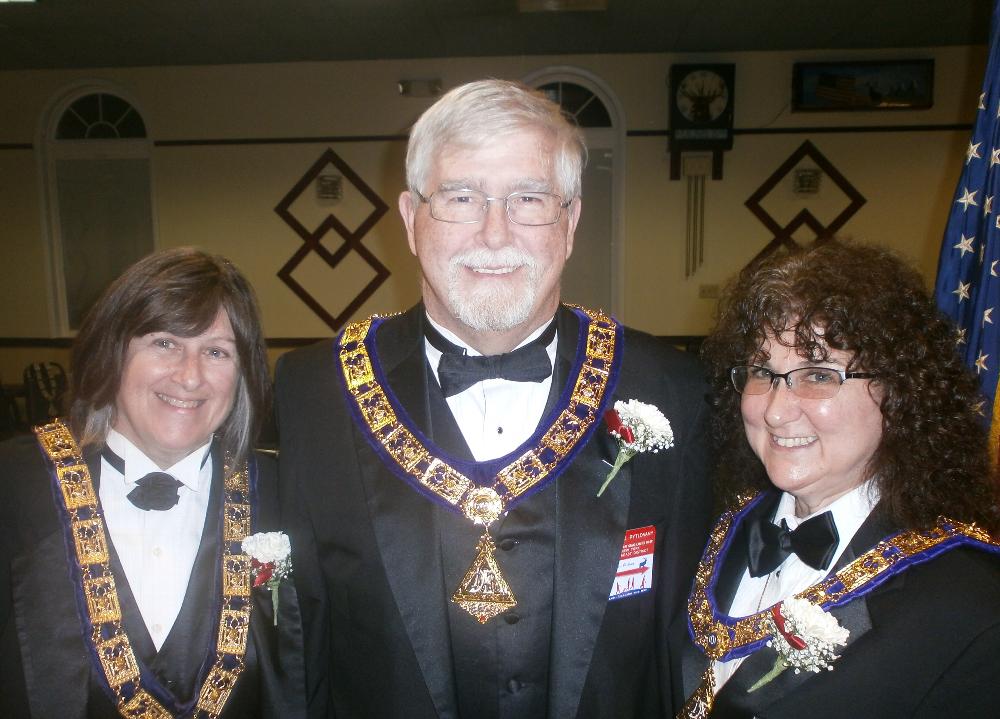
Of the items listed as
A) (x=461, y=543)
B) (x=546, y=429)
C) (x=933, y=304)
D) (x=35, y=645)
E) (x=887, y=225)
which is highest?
(x=887, y=225)

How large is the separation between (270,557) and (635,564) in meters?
0.71

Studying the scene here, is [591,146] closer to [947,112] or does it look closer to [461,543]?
[947,112]

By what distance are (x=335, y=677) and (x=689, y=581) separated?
76 centimetres

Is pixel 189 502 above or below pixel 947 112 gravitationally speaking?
below

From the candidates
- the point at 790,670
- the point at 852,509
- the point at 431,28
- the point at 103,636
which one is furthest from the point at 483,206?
the point at 431,28

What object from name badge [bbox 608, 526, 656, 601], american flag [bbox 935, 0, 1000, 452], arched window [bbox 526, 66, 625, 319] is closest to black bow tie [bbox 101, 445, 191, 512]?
name badge [bbox 608, 526, 656, 601]

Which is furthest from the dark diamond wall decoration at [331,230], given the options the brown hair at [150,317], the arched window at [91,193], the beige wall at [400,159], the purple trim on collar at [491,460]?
the purple trim on collar at [491,460]

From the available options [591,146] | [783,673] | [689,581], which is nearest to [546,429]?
[689,581]

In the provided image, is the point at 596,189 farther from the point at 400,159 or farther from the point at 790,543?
the point at 790,543

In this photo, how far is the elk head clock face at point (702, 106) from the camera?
6473 millimetres

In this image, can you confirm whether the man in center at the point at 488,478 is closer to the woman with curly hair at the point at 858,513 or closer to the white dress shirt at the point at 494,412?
the white dress shirt at the point at 494,412

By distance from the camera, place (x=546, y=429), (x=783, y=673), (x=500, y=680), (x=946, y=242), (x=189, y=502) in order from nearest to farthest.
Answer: (x=783, y=673) → (x=500, y=680) → (x=546, y=429) → (x=189, y=502) → (x=946, y=242)

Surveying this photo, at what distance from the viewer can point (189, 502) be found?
1.59m

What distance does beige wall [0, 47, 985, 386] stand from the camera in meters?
6.61
